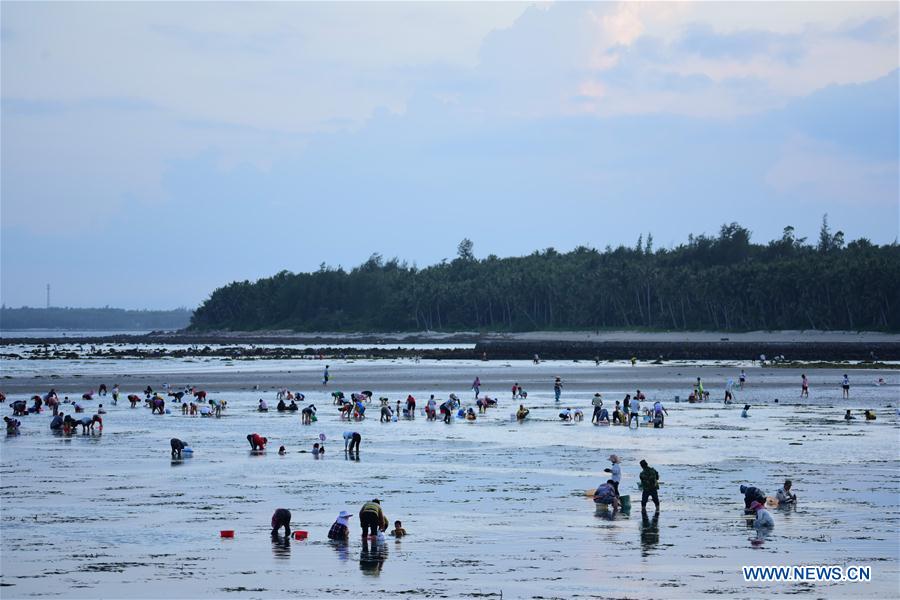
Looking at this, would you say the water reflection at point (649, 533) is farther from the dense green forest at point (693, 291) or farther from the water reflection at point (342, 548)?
the dense green forest at point (693, 291)

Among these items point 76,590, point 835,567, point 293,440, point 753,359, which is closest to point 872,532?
point 835,567

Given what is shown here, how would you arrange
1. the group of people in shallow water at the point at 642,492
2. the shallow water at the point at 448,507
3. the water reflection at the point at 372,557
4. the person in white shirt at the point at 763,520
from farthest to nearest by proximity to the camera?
the group of people in shallow water at the point at 642,492 → the person in white shirt at the point at 763,520 → the water reflection at the point at 372,557 → the shallow water at the point at 448,507

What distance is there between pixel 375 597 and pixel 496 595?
1829 mm

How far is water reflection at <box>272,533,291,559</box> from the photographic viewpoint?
19047mm

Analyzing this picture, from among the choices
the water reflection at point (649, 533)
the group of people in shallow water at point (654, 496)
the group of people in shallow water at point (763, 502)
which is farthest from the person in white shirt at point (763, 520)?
the water reflection at point (649, 533)

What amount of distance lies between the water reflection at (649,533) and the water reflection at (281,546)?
6.38m

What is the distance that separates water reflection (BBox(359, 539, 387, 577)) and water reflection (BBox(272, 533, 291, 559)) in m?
1.34

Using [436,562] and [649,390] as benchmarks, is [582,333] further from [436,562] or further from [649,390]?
[436,562]

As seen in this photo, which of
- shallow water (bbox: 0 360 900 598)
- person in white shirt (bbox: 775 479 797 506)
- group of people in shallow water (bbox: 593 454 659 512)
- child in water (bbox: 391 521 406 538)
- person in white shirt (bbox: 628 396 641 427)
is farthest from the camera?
person in white shirt (bbox: 628 396 641 427)

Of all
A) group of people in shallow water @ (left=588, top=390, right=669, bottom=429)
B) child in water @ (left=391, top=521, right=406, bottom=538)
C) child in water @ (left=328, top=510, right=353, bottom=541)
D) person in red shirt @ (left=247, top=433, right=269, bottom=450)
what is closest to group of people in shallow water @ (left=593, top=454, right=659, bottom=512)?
child in water @ (left=391, top=521, right=406, bottom=538)

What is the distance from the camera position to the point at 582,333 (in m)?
157

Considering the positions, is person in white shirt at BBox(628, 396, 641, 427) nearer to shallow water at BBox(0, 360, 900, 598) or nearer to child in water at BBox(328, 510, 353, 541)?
shallow water at BBox(0, 360, 900, 598)

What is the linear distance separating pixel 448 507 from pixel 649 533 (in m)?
4.92

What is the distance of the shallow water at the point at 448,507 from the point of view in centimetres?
1709
